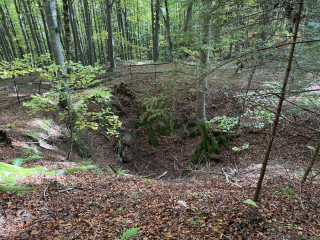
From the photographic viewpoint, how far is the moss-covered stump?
9.02 meters

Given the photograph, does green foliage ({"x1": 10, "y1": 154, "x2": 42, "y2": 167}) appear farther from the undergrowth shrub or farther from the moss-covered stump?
the moss-covered stump

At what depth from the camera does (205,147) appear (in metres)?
9.12

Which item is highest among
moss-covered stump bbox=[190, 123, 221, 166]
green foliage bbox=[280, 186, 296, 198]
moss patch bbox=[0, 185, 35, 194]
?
moss patch bbox=[0, 185, 35, 194]

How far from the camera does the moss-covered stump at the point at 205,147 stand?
355 inches

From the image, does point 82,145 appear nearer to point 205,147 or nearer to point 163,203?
point 205,147

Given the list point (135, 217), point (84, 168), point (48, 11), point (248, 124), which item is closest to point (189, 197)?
point (135, 217)

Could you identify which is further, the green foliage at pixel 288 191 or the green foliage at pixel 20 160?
the green foliage at pixel 20 160

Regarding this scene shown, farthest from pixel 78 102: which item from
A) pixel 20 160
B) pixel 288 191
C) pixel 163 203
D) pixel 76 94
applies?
pixel 288 191

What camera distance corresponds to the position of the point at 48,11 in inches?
323

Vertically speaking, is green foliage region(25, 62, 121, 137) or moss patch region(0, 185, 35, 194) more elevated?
green foliage region(25, 62, 121, 137)

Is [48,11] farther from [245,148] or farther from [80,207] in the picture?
[245,148]

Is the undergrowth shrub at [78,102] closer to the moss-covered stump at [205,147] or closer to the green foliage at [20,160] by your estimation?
the green foliage at [20,160]

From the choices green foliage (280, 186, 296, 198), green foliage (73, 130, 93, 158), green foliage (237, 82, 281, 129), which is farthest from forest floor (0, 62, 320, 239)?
green foliage (73, 130, 93, 158)

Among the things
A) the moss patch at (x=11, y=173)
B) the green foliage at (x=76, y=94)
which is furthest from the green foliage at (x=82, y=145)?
the moss patch at (x=11, y=173)
